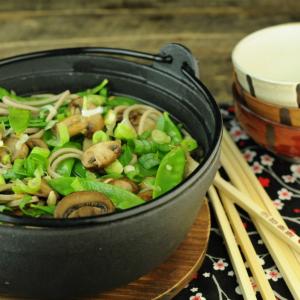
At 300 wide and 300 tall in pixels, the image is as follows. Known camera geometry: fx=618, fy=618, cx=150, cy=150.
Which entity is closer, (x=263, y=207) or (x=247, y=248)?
(x=247, y=248)

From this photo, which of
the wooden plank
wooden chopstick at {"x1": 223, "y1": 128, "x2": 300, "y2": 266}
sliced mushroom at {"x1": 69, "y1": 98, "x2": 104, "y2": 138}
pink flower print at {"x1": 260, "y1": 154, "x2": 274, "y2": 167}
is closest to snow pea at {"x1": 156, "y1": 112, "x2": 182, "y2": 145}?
sliced mushroom at {"x1": 69, "y1": 98, "x2": 104, "y2": 138}

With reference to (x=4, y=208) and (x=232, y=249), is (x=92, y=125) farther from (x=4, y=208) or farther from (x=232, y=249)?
(x=232, y=249)

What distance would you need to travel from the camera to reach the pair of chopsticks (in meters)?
1.46

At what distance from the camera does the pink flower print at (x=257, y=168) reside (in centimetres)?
189

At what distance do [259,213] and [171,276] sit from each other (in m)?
0.33

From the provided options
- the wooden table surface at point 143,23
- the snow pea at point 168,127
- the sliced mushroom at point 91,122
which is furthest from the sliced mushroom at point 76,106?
the wooden table surface at point 143,23

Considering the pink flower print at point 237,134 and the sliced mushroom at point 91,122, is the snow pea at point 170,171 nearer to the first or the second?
the sliced mushroom at point 91,122

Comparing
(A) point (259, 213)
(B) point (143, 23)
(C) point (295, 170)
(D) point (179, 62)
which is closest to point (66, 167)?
(D) point (179, 62)

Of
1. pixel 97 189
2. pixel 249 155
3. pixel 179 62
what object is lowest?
pixel 249 155

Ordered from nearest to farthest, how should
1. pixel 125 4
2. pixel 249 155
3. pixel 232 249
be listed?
pixel 232 249 → pixel 249 155 → pixel 125 4

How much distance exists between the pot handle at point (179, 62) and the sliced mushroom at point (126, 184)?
34cm

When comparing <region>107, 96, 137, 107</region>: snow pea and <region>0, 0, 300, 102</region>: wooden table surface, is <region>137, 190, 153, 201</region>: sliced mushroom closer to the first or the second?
<region>107, 96, 137, 107</region>: snow pea

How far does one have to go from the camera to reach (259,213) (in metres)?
1.64

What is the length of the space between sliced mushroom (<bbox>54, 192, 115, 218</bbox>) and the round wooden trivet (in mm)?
215
